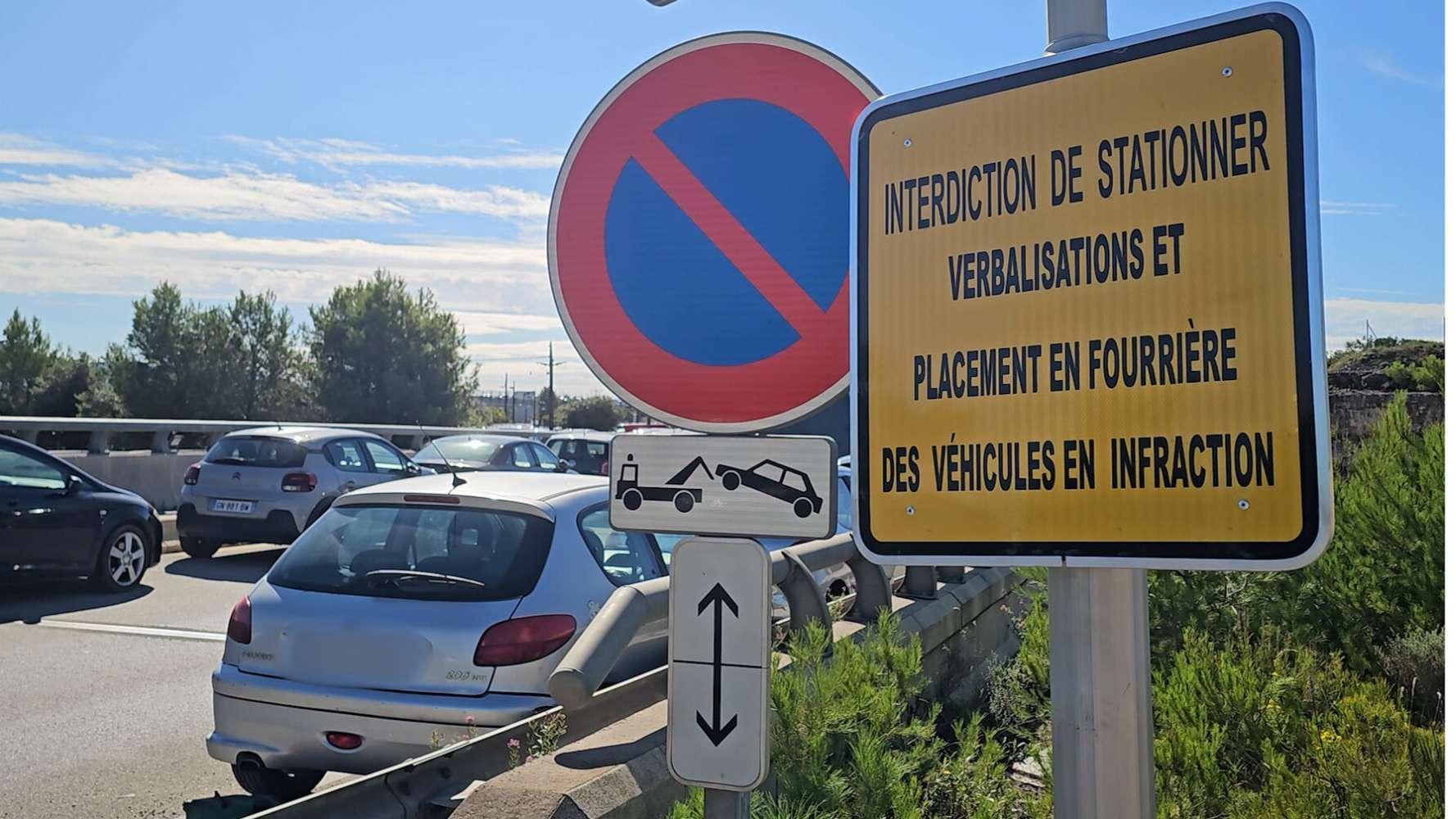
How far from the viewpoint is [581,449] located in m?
22.6

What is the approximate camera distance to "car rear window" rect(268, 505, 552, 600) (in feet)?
17.9

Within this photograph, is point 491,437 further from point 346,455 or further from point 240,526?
point 240,526

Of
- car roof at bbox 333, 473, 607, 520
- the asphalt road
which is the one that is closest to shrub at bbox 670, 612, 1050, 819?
car roof at bbox 333, 473, 607, 520

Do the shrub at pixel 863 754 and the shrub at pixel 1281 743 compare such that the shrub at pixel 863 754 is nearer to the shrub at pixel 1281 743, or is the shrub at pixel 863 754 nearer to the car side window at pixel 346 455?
the shrub at pixel 1281 743

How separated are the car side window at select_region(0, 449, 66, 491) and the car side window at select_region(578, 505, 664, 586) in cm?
751

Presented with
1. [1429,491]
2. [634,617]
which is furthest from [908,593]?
[634,617]

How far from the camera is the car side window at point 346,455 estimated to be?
50.8 ft

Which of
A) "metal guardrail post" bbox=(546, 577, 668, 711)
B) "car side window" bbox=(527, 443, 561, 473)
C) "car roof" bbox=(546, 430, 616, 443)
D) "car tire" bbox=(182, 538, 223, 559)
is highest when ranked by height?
"car roof" bbox=(546, 430, 616, 443)

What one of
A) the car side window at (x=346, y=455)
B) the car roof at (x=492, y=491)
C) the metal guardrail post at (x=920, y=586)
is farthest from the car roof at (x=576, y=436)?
the car roof at (x=492, y=491)

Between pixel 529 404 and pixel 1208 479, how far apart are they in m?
111

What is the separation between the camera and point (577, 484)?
6273 millimetres

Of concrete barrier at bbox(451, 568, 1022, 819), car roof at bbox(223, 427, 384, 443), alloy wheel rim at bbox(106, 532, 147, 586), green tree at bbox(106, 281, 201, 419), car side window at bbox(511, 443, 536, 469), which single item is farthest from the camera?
green tree at bbox(106, 281, 201, 419)

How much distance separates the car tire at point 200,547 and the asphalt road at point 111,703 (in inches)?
84.5

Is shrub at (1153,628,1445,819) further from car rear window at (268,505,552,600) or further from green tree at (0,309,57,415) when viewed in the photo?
green tree at (0,309,57,415)
